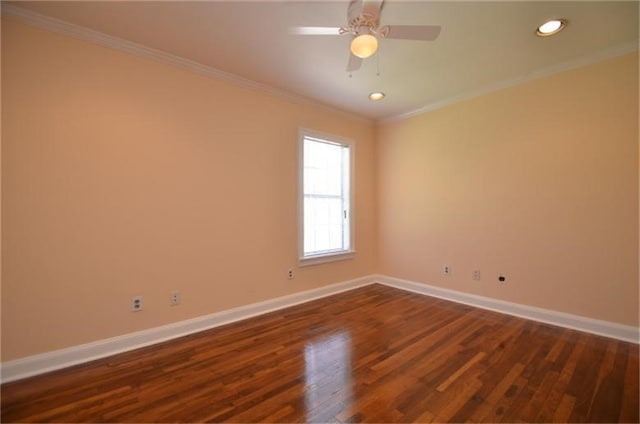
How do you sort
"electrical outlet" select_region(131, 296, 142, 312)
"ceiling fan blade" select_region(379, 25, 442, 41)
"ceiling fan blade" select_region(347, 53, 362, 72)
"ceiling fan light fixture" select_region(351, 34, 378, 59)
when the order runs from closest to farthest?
"ceiling fan light fixture" select_region(351, 34, 378, 59) < "ceiling fan blade" select_region(379, 25, 442, 41) < "ceiling fan blade" select_region(347, 53, 362, 72) < "electrical outlet" select_region(131, 296, 142, 312)

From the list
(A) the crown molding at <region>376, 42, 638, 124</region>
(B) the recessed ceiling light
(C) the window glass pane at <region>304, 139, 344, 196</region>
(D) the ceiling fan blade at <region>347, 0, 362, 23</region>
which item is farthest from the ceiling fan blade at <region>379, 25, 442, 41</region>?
(C) the window glass pane at <region>304, 139, 344, 196</region>

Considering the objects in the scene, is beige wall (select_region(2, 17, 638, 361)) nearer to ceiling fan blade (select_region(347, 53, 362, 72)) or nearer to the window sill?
the window sill

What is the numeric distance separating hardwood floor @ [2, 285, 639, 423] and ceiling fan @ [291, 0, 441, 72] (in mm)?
2174

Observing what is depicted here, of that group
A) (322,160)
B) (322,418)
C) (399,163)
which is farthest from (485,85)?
(322,418)

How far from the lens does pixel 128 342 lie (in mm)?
2514

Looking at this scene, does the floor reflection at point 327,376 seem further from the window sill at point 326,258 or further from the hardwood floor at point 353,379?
the window sill at point 326,258

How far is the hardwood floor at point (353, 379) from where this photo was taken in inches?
67.9

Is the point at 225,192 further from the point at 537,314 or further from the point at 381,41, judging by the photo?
the point at 537,314

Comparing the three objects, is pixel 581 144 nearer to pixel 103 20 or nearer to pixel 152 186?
pixel 152 186

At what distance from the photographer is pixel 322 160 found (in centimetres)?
417

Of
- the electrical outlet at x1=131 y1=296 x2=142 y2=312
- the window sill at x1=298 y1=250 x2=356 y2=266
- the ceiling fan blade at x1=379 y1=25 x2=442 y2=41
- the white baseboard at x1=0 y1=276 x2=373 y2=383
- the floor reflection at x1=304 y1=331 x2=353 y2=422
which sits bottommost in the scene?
the floor reflection at x1=304 y1=331 x2=353 y2=422

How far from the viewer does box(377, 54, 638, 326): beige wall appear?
2676 millimetres

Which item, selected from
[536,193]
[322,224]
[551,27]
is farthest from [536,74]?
[322,224]

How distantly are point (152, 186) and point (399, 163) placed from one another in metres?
3.37
